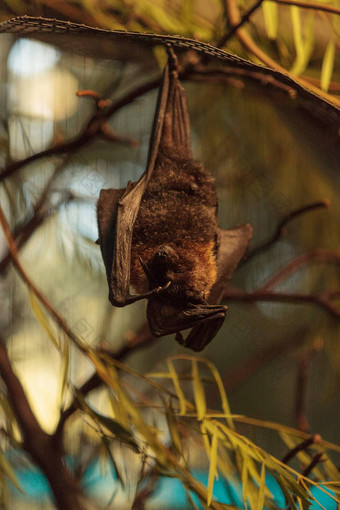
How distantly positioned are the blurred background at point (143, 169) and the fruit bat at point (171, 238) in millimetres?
179

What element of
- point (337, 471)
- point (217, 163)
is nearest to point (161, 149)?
point (217, 163)

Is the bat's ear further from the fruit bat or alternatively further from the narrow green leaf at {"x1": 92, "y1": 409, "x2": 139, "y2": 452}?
the narrow green leaf at {"x1": 92, "y1": 409, "x2": 139, "y2": 452}

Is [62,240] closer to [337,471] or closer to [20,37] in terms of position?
[20,37]

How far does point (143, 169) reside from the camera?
1.09 metres

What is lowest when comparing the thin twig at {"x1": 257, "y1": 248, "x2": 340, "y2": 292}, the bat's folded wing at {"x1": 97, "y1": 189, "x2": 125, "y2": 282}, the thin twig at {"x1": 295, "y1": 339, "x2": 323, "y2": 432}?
the thin twig at {"x1": 295, "y1": 339, "x2": 323, "y2": 432}

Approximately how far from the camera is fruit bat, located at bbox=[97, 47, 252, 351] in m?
0.67

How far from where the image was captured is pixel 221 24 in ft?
3.55

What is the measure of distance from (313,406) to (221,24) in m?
0.99

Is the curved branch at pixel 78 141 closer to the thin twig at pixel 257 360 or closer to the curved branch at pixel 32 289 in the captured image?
the curved branch at pixel 32 289

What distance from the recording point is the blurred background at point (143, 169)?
0.98 m

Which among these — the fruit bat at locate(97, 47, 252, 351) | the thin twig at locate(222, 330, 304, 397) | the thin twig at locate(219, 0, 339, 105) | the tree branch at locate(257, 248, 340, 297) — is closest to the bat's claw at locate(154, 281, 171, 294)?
the fruit bat at locate(97, 47, 252, 351)

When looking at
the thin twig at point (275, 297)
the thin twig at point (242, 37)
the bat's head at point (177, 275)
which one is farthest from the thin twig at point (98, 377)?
the thin twig at point (242, 37)

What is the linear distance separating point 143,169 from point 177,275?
478mm

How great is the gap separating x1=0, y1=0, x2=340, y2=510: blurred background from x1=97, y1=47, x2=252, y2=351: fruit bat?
18 centimetres
